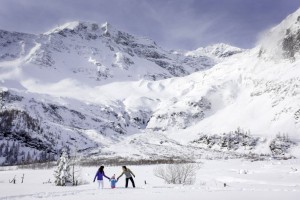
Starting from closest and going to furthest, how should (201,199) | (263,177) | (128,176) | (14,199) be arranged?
(201,199), (14,199), (128,176), (263,177)

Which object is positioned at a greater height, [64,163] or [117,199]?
[64,163]

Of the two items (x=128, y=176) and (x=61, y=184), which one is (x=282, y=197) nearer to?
(x=128, y=176)

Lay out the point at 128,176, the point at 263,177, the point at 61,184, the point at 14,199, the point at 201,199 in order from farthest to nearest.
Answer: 1. the point at 263,177
2. the point at 61,184
3. the point at 128,176
4. the point at 14,199
5. the point at 201,199

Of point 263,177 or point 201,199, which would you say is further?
point 263,177

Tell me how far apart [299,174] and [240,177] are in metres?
9.86

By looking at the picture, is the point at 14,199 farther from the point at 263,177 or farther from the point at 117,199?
the point at 263,177

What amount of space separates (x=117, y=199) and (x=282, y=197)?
13538mm

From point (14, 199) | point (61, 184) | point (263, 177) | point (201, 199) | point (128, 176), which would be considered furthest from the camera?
point (263, 177)

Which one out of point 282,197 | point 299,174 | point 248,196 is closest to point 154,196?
point 248,196

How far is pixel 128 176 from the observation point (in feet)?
133

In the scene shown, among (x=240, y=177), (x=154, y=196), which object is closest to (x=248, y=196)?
(x=154, y=196)

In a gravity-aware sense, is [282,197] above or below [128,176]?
below

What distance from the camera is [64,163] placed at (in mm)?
54062

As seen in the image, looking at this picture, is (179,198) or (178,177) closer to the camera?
(179,198)
